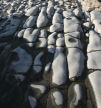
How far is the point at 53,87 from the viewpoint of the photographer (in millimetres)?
1388

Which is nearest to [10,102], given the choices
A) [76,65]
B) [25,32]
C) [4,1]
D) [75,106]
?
[75,106]

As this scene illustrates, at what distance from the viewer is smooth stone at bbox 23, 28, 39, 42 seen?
2039mm

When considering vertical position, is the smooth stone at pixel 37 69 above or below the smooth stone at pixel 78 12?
above

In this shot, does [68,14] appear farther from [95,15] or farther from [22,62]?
[22,62]

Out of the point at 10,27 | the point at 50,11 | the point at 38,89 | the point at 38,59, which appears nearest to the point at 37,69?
the point at 38,59

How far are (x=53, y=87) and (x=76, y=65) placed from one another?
314 mm

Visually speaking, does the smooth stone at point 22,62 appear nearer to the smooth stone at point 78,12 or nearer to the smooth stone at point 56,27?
the smooth stone at point 56,27

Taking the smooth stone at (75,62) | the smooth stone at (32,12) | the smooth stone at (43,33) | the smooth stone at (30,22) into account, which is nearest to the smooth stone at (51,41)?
the smooth stone at (43,33)

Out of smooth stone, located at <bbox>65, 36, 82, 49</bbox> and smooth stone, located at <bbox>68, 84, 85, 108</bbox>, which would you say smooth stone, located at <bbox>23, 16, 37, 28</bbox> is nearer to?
smooth stone, located at <bbox>65, 36, 82, 49</bbox>

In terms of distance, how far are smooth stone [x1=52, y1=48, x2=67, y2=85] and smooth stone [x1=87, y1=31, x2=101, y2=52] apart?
0.32 metres

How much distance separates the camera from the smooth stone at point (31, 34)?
204cm

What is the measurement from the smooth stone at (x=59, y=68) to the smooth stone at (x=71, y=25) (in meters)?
0.45

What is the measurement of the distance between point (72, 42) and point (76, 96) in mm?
746

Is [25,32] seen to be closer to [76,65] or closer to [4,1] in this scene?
[76,65]
